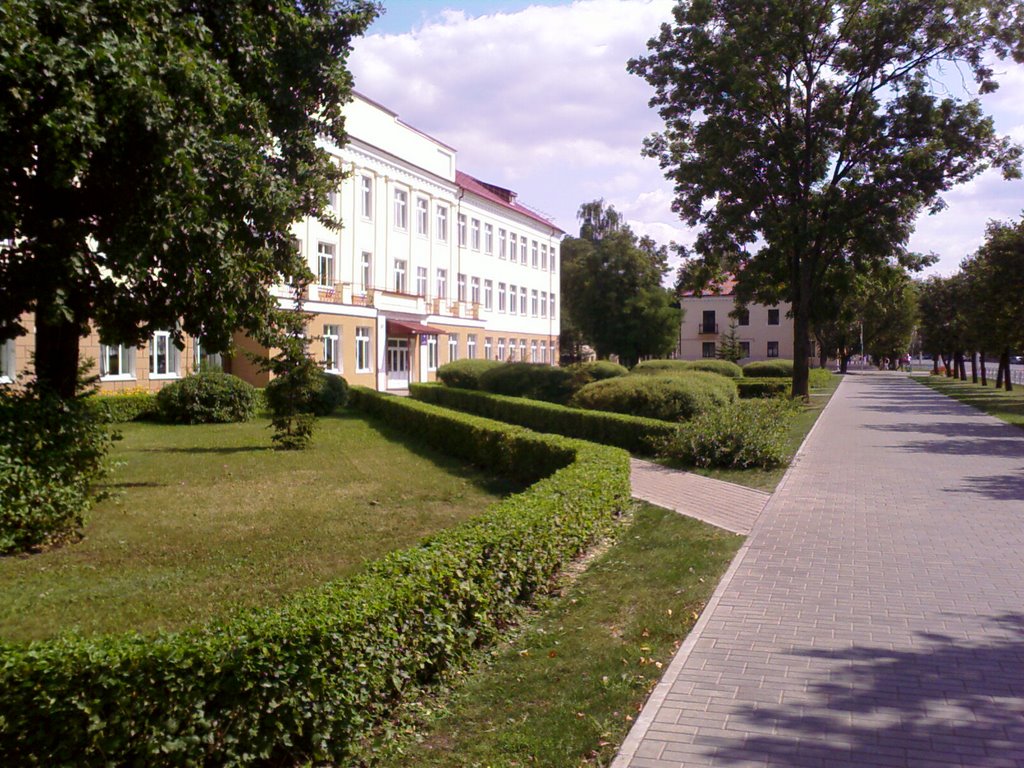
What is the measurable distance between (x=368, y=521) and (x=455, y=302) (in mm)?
38987

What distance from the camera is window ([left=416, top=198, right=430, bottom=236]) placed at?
4488cm

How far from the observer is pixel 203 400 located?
2356 centimetres

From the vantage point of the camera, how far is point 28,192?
9656mm

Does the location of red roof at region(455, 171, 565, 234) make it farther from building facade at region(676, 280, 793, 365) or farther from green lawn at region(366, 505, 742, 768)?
green lawn at region(366, 505, 742, 768)

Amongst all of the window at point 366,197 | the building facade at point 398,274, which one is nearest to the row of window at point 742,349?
the building facade at point 398,274

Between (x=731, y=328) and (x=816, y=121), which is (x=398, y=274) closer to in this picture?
(x=816, y=121)

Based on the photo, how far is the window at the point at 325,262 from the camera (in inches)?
1472

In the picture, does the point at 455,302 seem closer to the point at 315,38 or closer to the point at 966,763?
the point at 315,38

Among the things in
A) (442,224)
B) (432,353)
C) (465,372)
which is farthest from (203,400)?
(442,224)

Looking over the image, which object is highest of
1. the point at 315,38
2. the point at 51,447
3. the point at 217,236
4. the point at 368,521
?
the point at 315,38

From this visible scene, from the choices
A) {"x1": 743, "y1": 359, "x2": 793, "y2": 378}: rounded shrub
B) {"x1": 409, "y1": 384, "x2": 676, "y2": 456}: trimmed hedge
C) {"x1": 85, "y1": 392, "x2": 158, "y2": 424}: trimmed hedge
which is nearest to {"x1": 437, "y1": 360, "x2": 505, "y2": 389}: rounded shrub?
{"x1": 409, "y1": 384, "x2": 676, "y2": 456}: trimmed hedge

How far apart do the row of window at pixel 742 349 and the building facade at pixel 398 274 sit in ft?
113

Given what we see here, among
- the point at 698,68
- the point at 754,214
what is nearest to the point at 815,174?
the point at 754,214

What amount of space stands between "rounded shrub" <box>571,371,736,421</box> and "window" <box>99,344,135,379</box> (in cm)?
1540
